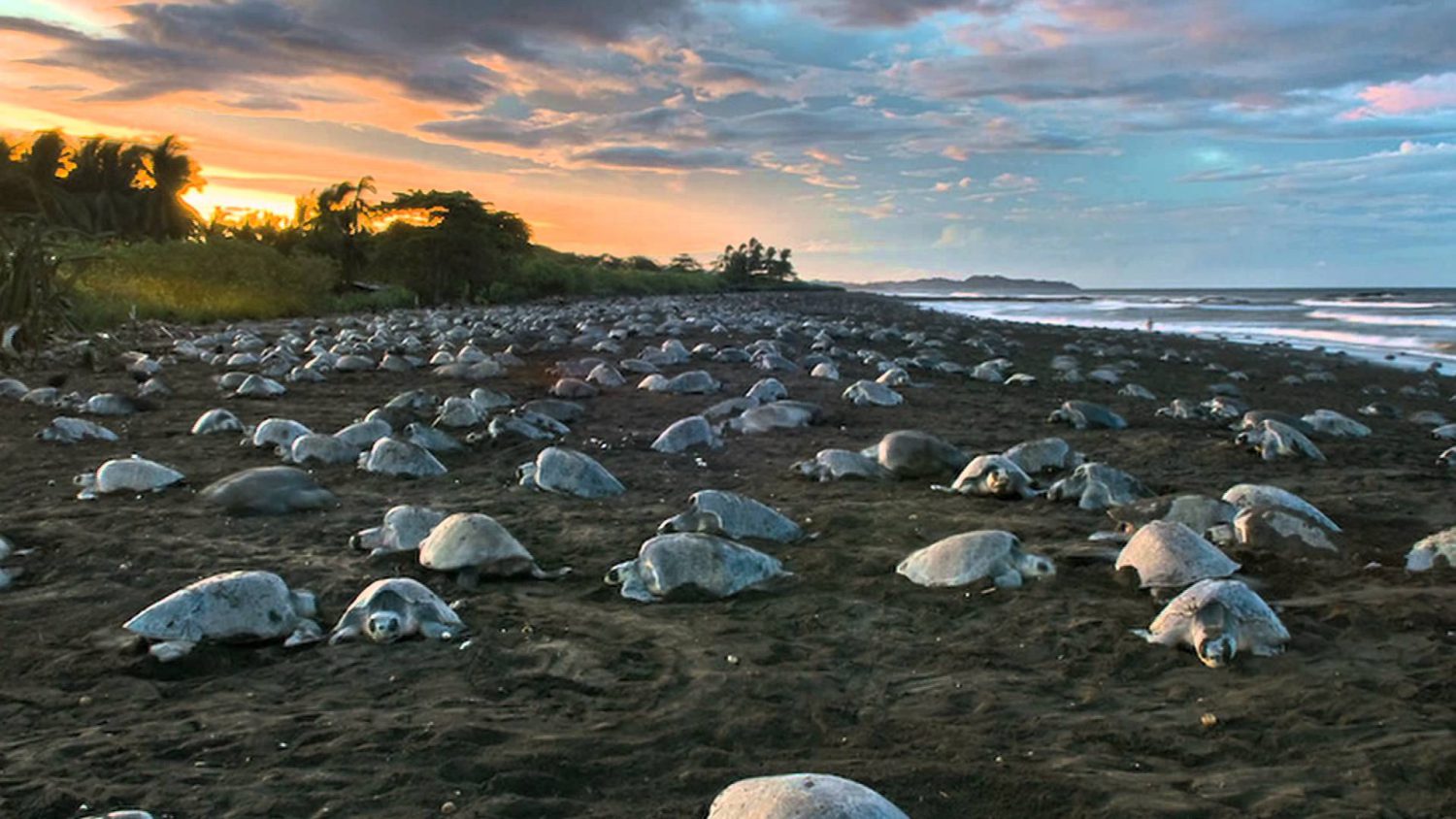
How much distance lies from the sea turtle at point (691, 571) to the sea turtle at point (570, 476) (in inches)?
46.1

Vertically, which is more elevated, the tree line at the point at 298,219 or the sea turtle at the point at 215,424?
the tree line at the point at 298,219

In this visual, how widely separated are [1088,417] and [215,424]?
5.75 m

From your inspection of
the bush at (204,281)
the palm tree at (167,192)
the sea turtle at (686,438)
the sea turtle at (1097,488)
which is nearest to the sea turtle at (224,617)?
the sea turtle at (686,438)

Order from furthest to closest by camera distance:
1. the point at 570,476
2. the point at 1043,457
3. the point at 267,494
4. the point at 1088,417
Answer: the point at 1088,417 → the point at 1043,457 → the point at 570,476 → the point at 267,494

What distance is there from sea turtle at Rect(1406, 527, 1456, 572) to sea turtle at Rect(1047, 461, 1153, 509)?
1.12m

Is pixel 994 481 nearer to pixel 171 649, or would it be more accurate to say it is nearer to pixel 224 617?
pixel 224 617

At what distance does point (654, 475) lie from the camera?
505 cm

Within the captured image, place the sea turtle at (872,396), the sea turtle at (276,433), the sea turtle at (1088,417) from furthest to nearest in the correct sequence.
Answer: the sea turtle at (872,396) → the sea turtle at (1088,417) → the sea turtle at (276,433)

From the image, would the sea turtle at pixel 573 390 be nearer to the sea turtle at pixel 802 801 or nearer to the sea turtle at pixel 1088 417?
the sea turtle at pixel 1088 417

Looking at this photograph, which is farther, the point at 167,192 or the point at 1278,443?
the point at 167,192

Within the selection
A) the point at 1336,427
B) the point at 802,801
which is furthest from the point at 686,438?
the point at 1336,427

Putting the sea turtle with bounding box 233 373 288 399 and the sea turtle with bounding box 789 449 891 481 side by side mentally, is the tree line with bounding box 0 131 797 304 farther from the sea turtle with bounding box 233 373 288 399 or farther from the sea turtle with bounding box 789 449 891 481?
the sea turtle with bounding box 789 449 891 481

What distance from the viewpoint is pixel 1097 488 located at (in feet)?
14.6

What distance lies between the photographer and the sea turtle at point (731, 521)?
3.80 meters
